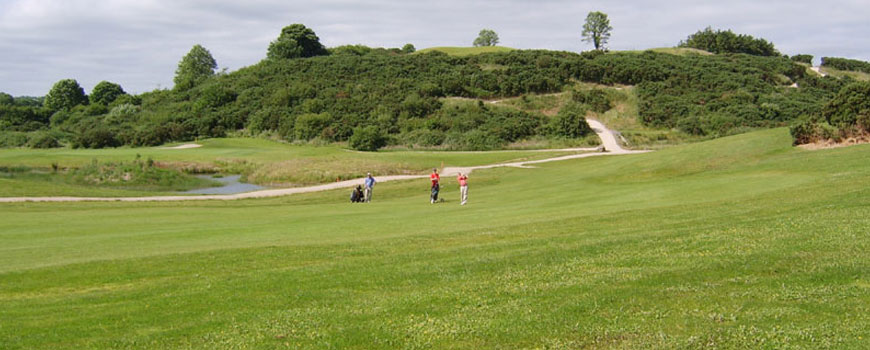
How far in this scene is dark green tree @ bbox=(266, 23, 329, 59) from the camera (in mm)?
137500

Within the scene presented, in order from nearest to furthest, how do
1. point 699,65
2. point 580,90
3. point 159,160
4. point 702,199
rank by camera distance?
point 702,199 → point 159,160 → point 580,90 → point 699,65

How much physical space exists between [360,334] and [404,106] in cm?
9184

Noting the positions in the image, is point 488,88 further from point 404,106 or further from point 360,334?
point 360,334

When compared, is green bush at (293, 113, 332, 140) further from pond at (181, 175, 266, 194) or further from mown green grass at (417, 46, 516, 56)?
mown green grass at (417, 46, 516, 56)

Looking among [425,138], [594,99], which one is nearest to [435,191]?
[425,138]

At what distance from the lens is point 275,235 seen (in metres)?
Result: 19.1

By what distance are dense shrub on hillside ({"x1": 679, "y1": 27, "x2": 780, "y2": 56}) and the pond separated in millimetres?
131021

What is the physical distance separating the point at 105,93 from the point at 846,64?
153m

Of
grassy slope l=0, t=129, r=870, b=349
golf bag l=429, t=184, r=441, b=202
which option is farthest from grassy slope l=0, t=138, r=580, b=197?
grassy slope l=0, t=129, r=870, b=349

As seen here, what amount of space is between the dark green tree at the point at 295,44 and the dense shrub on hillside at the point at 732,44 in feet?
293

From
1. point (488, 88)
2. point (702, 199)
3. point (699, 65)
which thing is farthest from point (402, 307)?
point (699, 65)

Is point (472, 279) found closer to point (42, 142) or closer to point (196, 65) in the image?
point (42, 142)

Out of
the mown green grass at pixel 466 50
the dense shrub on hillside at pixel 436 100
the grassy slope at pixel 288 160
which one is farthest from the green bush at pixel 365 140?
the mown green grass at pixel 466 50

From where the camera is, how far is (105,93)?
137750 mm
